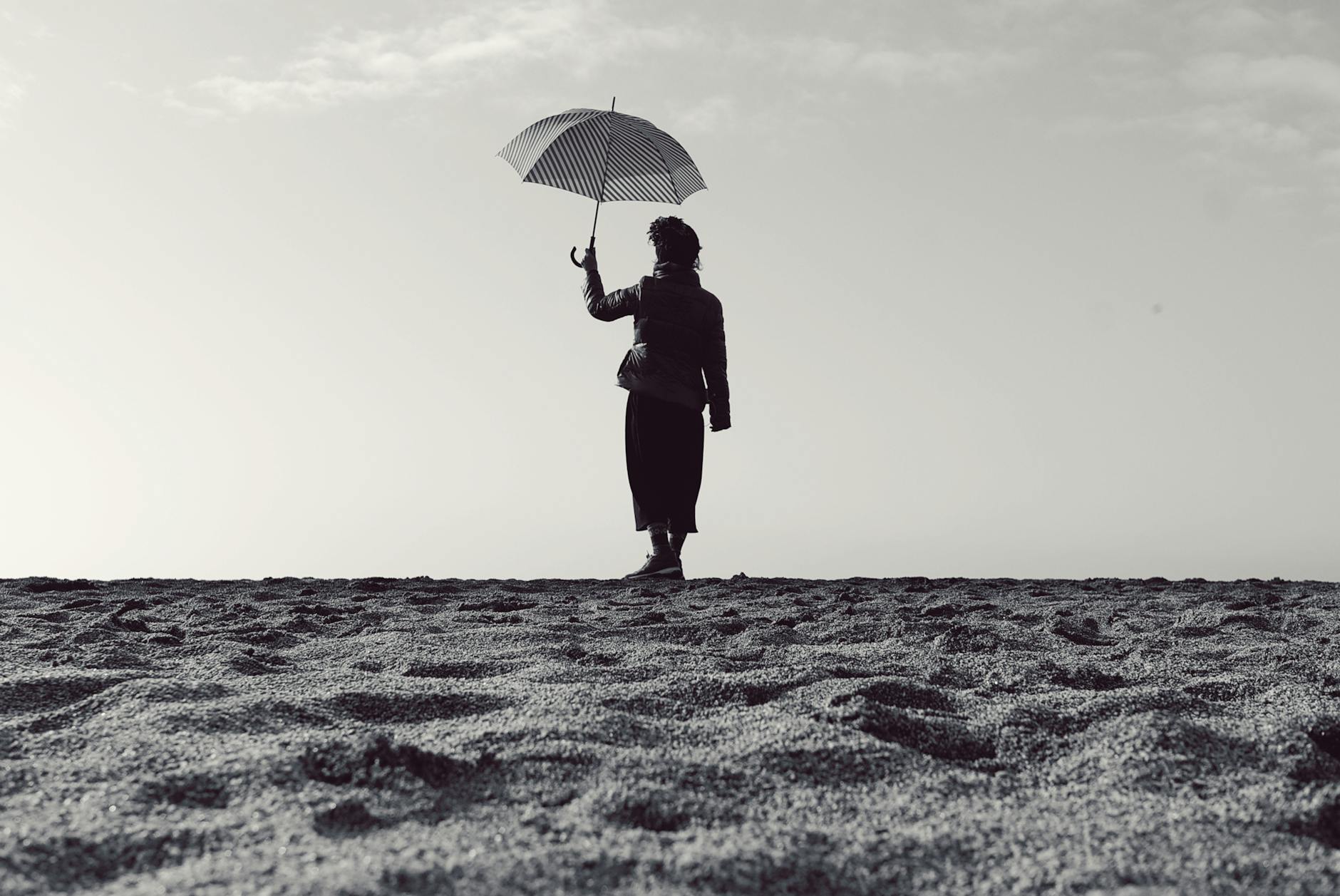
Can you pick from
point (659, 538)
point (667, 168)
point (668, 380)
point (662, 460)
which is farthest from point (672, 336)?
point (667, 168)

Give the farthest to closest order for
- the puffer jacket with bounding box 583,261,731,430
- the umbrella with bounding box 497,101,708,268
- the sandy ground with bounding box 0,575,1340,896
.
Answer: the umbrella with bounding box 497,101,708,268, the puffer jacket with bounding box 583,261,731,430, the sandy ground with bounding box 0,575,1340,896

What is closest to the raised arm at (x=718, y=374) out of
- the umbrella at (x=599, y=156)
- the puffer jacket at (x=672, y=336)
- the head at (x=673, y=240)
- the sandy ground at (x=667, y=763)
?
the puffer jacket at (x=672, y=336)

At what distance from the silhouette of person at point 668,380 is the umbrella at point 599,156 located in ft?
1.74

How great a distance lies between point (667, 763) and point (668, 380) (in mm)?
4453

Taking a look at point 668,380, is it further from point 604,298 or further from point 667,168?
point 667,168

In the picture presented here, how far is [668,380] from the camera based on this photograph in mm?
6152

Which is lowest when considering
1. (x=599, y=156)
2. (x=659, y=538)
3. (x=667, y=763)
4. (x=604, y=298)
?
(x=667, y=763)

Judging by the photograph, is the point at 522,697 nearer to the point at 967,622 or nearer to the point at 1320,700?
the point at 1320,700

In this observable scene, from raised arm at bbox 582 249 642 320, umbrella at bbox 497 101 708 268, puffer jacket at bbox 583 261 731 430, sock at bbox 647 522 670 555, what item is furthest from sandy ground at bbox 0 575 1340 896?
umbrella at bbox 497 101 708 268

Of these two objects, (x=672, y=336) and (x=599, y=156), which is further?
(x=599, y=156)

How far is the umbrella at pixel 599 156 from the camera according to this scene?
21.8ft

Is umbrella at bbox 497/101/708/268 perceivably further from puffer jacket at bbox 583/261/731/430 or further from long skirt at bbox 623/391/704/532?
long skirt at bbox 623/391/704/532

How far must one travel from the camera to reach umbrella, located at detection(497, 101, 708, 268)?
6.64 m

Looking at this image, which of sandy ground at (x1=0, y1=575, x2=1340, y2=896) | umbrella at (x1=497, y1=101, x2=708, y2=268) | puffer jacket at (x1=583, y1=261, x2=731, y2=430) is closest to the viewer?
sandy ground at (x1=0, y1=575, x2=1340, y2=896)
